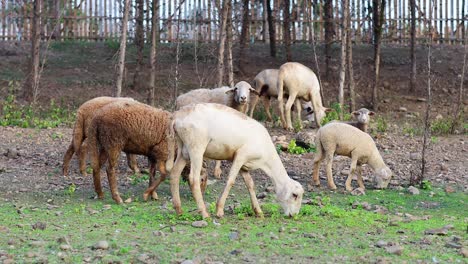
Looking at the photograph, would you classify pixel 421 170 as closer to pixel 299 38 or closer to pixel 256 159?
pixel 256 159

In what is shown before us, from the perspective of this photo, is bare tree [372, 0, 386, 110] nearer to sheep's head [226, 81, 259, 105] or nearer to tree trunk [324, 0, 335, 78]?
tree trunk [324, 0, 335, 78]

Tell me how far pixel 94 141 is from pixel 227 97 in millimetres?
4331

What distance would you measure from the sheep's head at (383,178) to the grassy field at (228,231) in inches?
45.9

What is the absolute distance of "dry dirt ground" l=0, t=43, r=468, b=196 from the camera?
15.4 m

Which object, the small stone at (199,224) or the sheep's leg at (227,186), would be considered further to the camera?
the sheep's leg at (227,186)

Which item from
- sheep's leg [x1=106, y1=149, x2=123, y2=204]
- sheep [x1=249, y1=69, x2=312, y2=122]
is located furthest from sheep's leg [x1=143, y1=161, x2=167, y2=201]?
sheep [x1=249, y1=69, x2=312, y2=122]

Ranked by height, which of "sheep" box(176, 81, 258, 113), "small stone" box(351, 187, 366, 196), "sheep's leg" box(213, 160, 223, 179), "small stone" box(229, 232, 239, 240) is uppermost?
"sheep" box(176, 81, 258, 113)

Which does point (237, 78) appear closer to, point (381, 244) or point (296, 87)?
point (296, 87)

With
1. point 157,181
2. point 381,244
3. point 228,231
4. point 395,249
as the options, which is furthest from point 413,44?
point 395,249

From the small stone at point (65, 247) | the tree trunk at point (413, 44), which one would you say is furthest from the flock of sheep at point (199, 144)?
the tree trunk at point (413, 44)

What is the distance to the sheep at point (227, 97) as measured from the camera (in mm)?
15867

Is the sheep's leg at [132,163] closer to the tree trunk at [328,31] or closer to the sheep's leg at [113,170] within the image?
the sheep's leg at [113,170]

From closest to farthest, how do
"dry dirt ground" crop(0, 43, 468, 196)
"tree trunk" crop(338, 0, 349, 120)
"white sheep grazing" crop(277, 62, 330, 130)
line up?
"dry dirt ground" crop(0, 43, 468, 196) < "white sheep grazing" crop(277, 62, 330, 130) < "tree trunk" crop(338, 0, 349, 120)

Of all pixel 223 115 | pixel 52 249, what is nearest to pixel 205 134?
pixel 223 115
